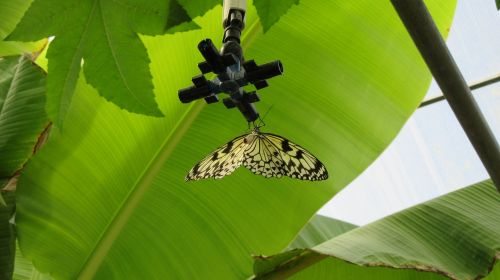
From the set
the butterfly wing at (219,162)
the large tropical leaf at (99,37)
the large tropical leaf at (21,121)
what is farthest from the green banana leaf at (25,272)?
the large tropical leaf at (99,37)

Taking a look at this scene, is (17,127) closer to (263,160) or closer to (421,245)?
(263,160)

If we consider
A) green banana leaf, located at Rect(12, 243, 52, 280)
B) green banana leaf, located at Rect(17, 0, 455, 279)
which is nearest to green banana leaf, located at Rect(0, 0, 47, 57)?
green banana leaf, located at Rect(17, 0, 455, 279)

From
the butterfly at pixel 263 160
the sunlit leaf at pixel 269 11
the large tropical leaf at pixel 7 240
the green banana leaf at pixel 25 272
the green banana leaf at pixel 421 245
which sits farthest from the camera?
the green banana leaf at pixel 25 272

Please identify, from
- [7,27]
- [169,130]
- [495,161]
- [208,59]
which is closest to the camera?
[208,59]

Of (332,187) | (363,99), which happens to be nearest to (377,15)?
(363,99)

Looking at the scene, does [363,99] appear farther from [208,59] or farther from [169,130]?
[208,59]

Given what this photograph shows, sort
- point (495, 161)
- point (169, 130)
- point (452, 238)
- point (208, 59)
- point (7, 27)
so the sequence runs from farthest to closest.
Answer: point (7, 27) → point (169, 130) → point (452, 238) → point (495, 161) → point (208, 59)

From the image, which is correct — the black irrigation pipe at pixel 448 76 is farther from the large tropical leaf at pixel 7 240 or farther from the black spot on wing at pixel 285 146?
the large tropical leaf at pixel 7 240

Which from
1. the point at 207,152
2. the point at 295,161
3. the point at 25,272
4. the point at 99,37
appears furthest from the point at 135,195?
the point at 99,37
